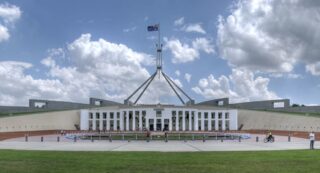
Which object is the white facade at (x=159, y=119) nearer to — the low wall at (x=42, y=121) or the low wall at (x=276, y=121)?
the low wall at (x=42, y=121)

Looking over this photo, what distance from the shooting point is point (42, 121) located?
81.6m

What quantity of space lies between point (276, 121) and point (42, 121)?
161ft

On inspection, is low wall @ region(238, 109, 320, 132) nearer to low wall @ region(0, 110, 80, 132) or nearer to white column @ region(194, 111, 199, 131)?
white column @ region(194, 111, 199, 131)

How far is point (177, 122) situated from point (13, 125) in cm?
3560

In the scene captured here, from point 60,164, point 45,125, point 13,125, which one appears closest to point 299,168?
point 60,164

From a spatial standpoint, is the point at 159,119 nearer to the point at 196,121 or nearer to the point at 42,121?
the point at 196,121

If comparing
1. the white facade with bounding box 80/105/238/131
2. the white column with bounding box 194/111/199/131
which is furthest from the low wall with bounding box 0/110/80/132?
the white column with bounding box 194/111/199/131

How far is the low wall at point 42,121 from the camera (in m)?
72.1

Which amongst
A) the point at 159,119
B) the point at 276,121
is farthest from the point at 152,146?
the point at 159,119

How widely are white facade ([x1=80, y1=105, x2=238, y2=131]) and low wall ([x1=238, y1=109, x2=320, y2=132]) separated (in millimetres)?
3785

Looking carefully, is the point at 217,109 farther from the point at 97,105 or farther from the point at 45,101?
the point at 45,101

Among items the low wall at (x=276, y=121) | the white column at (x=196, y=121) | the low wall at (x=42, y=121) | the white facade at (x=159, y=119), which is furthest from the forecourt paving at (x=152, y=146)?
the white column at (x=196, y=121)

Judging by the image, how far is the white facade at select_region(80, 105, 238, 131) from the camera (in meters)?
89.7

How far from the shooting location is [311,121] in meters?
68.4
